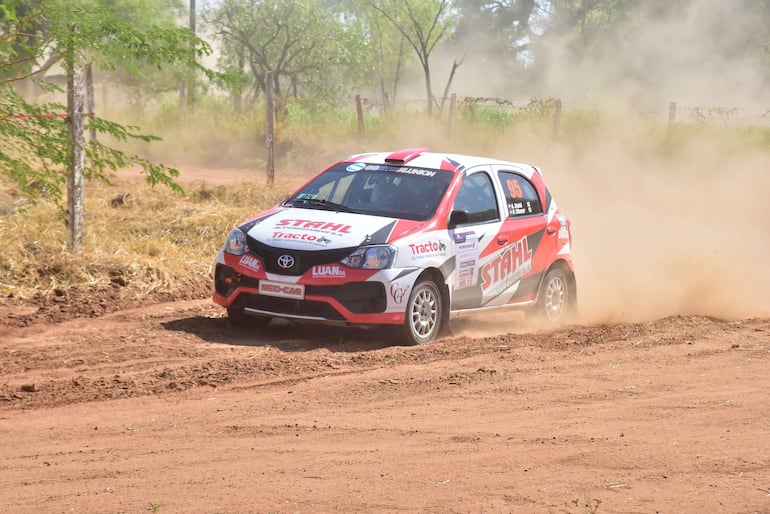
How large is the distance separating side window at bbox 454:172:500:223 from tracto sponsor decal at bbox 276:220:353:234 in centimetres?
121

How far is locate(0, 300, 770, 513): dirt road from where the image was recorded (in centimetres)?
568

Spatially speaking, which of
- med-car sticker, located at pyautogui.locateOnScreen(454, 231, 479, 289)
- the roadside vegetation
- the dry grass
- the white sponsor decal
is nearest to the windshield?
med-car sticker, located at pyautogui.locateOnScreen(454, 231, 479, 289)

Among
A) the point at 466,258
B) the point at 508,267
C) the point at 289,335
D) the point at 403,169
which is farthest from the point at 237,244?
the point at 508,267

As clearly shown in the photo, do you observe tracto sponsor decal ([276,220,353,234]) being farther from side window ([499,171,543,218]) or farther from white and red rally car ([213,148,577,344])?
side window ([499,171,543,218])

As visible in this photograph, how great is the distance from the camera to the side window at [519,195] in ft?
37.0

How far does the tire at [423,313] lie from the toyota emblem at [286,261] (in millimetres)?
1078

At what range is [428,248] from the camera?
1002 cm

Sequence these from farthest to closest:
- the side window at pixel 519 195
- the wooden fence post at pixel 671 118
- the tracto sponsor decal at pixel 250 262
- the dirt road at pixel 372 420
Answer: the wooden fence post at pixel 671 118, the side window at pixel 519 195, the tracto sponsor decal at pixel 250 262, the dirt road at pixel 372 420

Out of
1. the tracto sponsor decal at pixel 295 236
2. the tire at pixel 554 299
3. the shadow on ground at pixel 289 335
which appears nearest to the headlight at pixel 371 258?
the tracto sponsor decal at pixel 295 236

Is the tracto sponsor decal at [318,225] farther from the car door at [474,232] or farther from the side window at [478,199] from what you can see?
the side window at [478,199]

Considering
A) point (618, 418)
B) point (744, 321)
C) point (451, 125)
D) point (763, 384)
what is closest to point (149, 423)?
point (618, 418)

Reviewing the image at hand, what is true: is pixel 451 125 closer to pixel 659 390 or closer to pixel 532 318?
pixel 532 318

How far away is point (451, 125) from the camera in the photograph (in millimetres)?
27781

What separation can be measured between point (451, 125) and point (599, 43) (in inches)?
1537
